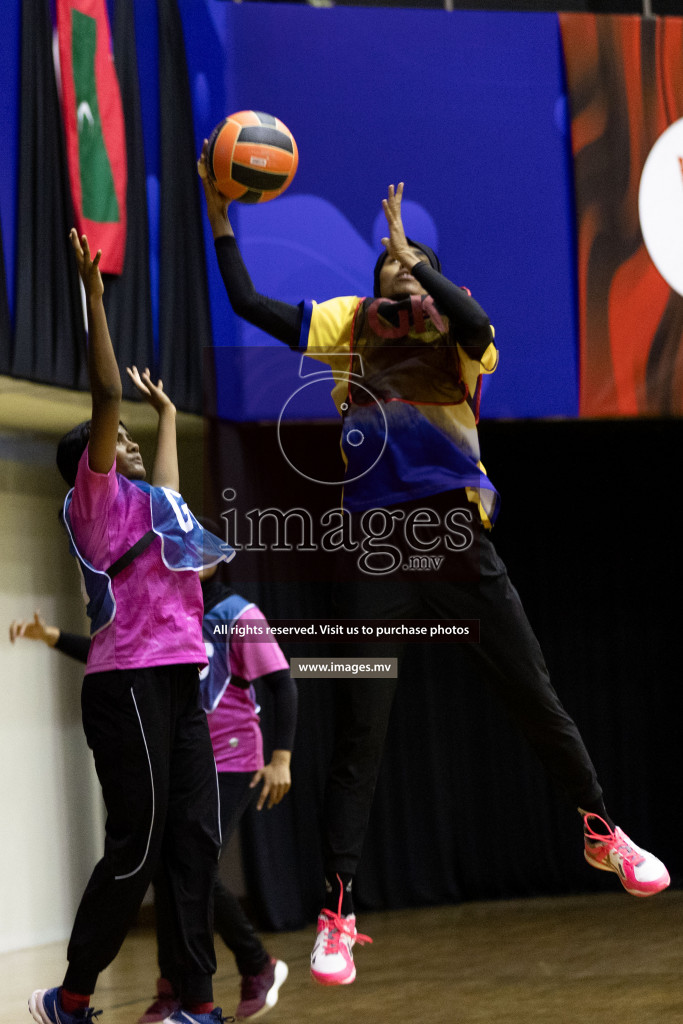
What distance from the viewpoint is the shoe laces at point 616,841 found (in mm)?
2719

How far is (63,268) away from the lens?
13.1 ft

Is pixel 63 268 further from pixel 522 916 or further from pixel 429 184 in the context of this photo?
pixel 522 916

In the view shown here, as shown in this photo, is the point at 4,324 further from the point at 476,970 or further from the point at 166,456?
the point at 476,970

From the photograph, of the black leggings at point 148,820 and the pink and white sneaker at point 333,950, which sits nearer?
the black leggings at point 148,820

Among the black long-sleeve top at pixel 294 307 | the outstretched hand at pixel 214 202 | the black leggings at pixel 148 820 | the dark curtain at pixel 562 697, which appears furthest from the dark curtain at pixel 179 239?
the black leggings at pixel 148 820

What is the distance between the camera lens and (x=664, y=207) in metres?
4.96

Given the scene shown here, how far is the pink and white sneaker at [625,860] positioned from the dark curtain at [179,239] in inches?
103

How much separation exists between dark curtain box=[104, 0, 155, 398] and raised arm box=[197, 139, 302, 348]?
1541 millimetres

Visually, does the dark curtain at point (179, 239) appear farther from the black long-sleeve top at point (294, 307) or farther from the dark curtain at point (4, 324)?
the black long-sleeve top at point (294, 307)

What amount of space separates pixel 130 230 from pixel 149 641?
7.98ft

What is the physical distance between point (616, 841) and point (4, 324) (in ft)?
8.35

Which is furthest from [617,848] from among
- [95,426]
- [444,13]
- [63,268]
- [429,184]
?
[444,13]

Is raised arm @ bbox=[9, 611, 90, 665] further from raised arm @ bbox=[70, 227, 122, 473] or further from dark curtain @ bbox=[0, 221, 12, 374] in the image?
dark curtain @ bbox=[0, 221, 12, 374]

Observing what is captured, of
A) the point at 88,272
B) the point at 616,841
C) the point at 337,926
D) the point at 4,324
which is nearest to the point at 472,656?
the point at 616,841
